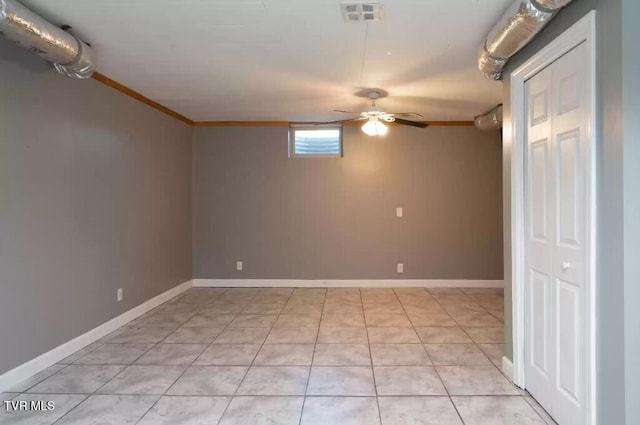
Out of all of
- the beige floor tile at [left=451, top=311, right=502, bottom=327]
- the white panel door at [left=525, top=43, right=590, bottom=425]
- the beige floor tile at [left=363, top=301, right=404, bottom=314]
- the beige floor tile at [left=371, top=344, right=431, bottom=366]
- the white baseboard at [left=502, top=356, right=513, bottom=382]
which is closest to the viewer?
the white panel door at [left=525, top=43, right=590, bottom=425]

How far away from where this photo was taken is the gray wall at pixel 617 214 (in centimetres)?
143

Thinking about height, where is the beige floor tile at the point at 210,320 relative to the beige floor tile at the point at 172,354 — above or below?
above

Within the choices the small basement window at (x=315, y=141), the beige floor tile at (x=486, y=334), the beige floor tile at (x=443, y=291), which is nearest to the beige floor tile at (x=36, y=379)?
the beige floor tile at (x=486, y=334)

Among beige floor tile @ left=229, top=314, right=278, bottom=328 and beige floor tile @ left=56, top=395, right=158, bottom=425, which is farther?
beige floor tile @ left=229, top=314, right=278, bottom=328

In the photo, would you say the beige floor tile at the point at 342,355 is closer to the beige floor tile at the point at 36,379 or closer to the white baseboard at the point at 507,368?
the white baseboard at the point at 507,368

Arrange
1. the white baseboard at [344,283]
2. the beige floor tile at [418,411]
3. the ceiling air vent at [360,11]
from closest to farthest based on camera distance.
A: the beige floor tile at [418,411] → the ceiling air vent at [360,11] → the white baseboard at [344,283]

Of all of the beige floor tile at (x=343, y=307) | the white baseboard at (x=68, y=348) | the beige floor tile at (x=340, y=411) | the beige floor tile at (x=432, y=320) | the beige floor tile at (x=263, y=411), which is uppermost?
the white baseboard at (x=68, y=348)

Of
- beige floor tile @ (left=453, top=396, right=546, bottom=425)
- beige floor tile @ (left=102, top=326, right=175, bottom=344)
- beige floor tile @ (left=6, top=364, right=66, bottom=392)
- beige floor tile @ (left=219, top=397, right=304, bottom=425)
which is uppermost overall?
beige floor tile @ (left=6, top=364, right=66, bottom=392)

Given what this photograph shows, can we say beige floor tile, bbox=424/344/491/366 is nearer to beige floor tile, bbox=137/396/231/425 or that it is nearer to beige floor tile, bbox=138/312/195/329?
beige floor tile, bbox=137/396/231/425

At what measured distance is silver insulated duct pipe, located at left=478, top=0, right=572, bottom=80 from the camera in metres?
1.84

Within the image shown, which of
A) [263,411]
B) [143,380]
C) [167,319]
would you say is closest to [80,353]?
[143,380]

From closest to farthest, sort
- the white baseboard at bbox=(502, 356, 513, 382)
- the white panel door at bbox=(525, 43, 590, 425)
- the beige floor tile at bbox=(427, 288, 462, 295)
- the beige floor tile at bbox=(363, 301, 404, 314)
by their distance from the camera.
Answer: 1. the white panel door at bbox=(525, 43, 590, 425)
2. the white baseboard at bbox=(502, 356, 513, 382)
3. the beige floor tile at bbox=(363, 301, 404, 314)
4. the beige floor tile at bbox=(427, 288, 462, 295)

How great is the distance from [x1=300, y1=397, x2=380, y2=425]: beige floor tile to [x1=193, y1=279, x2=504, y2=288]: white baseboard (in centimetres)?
311

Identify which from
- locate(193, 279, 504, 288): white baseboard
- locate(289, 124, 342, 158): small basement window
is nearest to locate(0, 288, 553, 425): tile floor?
locate(193, 279, 504, 288): white baseboard
